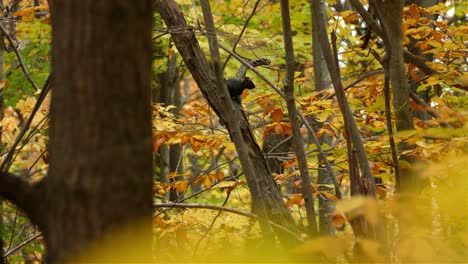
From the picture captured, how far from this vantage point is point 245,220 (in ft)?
17.6

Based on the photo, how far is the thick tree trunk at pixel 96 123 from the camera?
153 centimetres

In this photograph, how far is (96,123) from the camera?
5.01ft

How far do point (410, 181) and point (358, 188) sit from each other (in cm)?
63

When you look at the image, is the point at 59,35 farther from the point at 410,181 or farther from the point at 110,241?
the point at 410,181

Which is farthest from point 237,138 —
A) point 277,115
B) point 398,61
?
point 277,115

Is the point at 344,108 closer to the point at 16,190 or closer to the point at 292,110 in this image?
the point at 292,110

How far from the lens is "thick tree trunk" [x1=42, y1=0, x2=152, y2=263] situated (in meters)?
1.53

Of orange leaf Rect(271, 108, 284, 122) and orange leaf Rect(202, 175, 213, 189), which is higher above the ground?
orange leaf Rect(271, 108, 284, 122)

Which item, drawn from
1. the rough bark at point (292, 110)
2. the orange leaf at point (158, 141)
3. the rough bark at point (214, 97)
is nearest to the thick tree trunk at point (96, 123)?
the rough bark at point (292, 110)

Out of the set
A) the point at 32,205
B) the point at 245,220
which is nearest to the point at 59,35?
the point at 32,205

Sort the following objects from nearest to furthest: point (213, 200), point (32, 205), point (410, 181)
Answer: point (32, 205)
point (410, 181)
point (213, 200)

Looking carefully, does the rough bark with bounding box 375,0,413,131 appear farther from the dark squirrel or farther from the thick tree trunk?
the thick tree trunk

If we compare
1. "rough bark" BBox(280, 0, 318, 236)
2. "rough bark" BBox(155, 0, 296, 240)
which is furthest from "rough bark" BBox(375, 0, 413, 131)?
"rough bark" BBox(155, 0, 296, 240)

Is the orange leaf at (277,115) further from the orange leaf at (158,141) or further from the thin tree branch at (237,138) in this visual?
the thin tree branch at (237,138)
